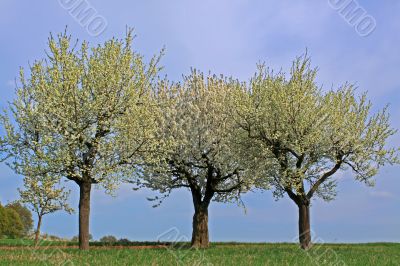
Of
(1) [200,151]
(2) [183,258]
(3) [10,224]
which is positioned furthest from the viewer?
(3) [10,224]

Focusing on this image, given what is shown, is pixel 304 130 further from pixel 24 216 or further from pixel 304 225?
pixel 24 216

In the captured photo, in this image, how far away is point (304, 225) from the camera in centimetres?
3288

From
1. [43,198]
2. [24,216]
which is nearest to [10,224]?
[24,216]

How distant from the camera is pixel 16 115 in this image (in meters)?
29.4

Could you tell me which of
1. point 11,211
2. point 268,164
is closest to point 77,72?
point 268,164

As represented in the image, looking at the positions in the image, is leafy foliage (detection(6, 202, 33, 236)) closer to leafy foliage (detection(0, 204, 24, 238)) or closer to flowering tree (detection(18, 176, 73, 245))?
leafy foliage (detection(0, 204, 24, 238))

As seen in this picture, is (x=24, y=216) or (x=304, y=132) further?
(x=24, y=216)

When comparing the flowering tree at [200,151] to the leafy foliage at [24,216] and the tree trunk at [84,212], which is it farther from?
the leafy foliage at [24,216]

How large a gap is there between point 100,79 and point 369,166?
67.1 feet

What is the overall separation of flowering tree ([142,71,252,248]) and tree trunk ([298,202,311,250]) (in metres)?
5.67

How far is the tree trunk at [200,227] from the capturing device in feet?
121

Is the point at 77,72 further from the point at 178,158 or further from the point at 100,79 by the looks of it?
the point at 178,158

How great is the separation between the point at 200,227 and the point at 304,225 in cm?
880

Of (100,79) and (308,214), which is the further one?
(308,214)
